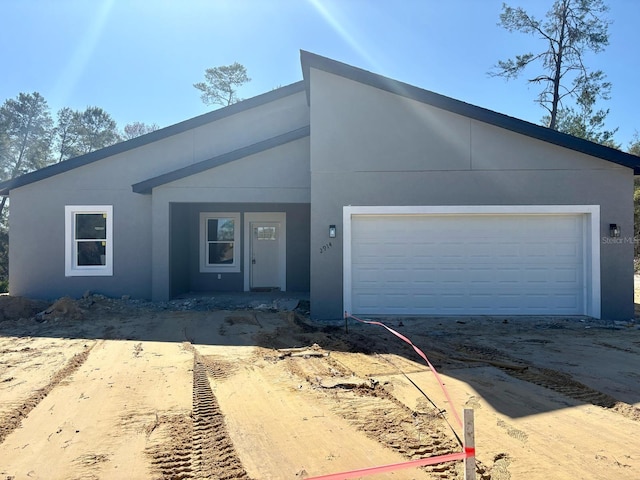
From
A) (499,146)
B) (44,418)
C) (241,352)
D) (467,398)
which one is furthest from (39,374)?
(499,146)

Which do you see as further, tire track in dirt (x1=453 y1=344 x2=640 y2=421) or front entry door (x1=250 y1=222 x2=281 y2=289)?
front entry door (x1=250 y1=222 x2=281 y2=289)

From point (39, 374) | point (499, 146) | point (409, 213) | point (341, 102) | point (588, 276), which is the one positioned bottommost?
point (39, 374)

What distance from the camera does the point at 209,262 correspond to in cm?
1474

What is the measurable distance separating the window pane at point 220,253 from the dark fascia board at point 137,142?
3788mm

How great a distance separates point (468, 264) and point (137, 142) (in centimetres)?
952

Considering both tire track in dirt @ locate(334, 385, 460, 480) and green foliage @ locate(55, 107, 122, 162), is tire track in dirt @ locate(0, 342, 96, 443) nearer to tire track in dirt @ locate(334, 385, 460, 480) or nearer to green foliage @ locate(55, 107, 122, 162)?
tire track in dirt @ locate(334, 385, 460, 480)

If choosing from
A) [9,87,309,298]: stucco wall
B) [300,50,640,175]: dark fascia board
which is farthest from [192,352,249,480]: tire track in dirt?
[9,87,309,298]: stucco wall

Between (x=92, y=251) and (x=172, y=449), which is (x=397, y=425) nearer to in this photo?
(x=172, y=449)

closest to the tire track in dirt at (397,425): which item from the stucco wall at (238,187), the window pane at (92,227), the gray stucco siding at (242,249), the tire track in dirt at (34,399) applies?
the tire track in dirt at (34,399)

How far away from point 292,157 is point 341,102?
7.75 ft

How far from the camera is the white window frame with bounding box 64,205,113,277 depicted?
12.3 m

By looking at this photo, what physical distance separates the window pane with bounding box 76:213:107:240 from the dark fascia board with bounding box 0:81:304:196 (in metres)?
1.39

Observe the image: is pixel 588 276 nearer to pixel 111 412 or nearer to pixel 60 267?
pixel 111 412

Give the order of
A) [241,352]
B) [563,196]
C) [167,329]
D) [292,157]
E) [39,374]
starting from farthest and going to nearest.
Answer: [292,157]
[563,196]
[167,329]
[241,352]
[39,374]
